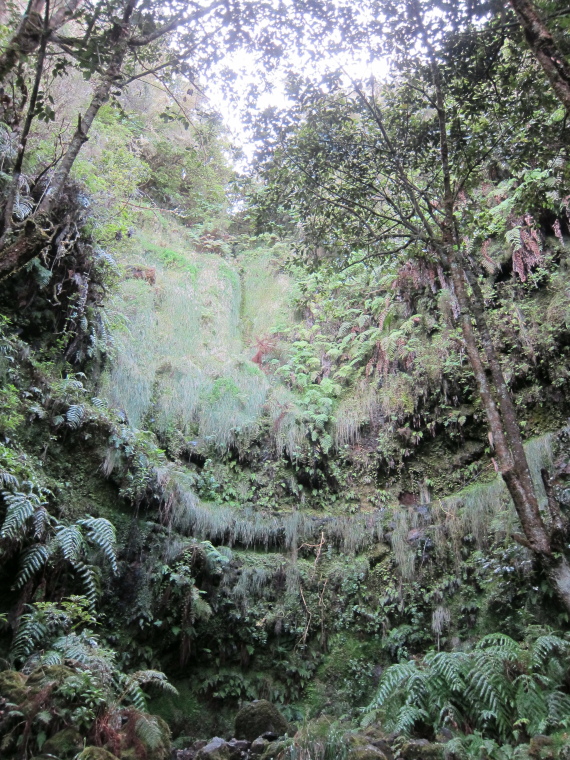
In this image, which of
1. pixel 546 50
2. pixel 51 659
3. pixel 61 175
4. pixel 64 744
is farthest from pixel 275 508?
pixel 546 50

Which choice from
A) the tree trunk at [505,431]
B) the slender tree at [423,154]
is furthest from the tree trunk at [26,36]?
the tree trunk at [505,431]

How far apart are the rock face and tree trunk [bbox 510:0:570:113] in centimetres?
570

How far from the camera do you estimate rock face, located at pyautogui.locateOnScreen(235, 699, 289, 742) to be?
16.2ft

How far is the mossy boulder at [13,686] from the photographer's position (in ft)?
10.8

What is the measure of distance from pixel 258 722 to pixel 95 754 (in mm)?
2527

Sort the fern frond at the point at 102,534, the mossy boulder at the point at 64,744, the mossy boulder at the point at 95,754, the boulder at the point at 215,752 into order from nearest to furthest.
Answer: the mossy boulder at the point at 95,754, the mossy boulder at the point at 64,744, the boulder at the point at 215,752, the fern frond at the point at 102,534

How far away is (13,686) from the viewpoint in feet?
11.1

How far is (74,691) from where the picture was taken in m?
3.40

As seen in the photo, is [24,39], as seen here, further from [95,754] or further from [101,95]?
[95,754]

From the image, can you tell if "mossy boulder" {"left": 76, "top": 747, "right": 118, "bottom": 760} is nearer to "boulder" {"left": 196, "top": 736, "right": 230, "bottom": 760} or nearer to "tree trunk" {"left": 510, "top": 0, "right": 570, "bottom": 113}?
"boulder" {"left": 196, "top": 736, "right": 230, "bottom": 760}

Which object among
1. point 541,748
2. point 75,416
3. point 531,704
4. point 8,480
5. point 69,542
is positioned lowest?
point 531,704

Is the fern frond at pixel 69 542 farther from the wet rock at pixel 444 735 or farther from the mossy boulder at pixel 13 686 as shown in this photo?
the wet rock at pixel 444 735

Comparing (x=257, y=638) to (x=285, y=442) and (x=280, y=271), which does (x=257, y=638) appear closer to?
(x=285, y=442)

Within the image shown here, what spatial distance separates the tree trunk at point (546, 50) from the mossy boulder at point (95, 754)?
459 cm
